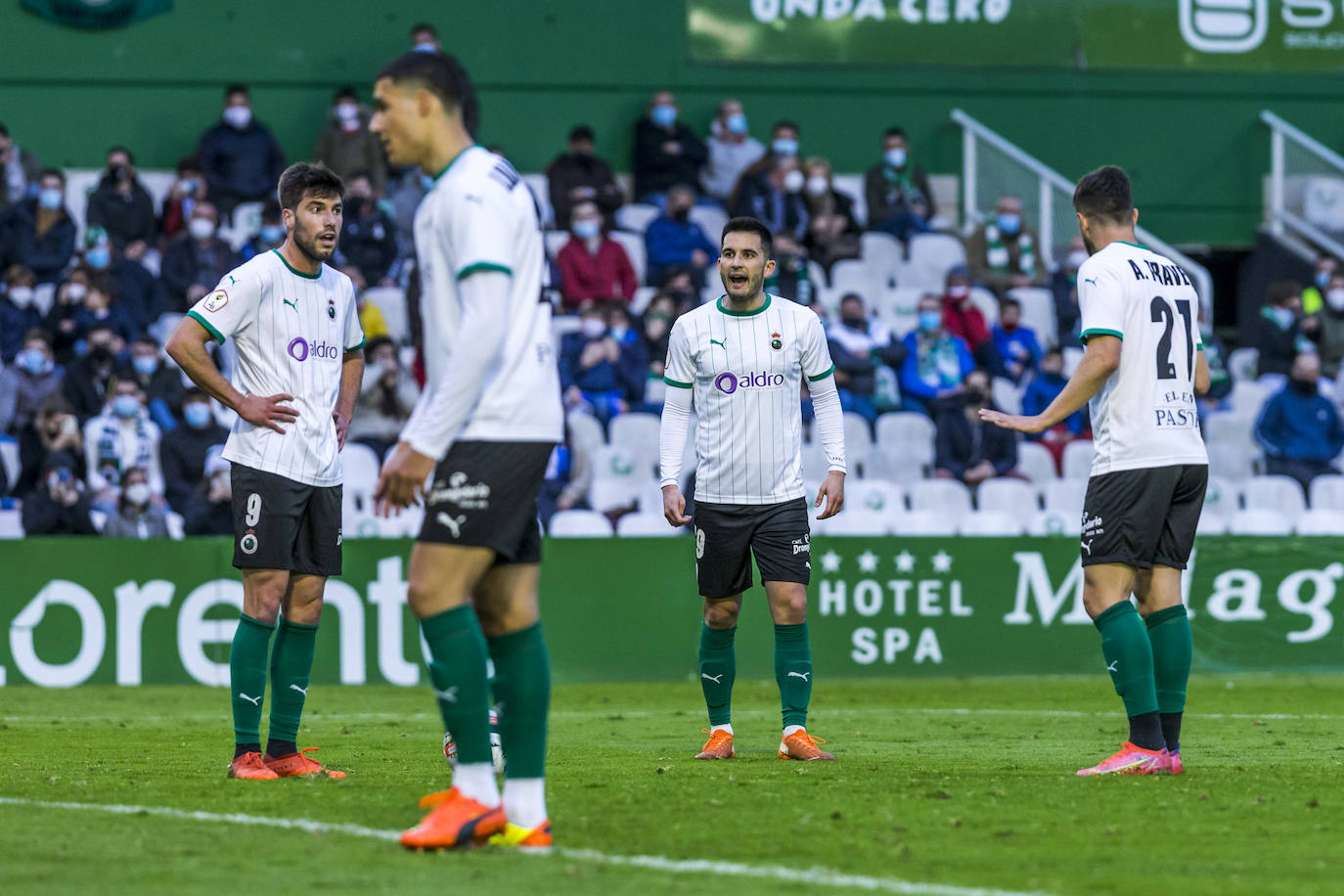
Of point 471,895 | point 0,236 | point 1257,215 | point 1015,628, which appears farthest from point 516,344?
point 1257,215

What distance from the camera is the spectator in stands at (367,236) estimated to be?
1727 centimetres

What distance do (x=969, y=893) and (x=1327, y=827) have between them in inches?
70.6

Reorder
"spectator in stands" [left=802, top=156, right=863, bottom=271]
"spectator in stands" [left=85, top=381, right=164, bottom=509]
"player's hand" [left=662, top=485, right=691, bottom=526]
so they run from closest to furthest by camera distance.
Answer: "player's hand" [left=662, top=485, right=691, bottom=526] → "spectator in stands" [left=85, top=381, right=164, bottom=509] → "spectator in stands" [left=802, top=156, right=863, bottom=271]

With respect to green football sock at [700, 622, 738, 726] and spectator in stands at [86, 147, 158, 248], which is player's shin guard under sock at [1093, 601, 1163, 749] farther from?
spectator in stands at [86, 147, 158, 248]

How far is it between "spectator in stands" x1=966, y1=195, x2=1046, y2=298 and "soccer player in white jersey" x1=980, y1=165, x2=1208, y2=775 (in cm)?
1201

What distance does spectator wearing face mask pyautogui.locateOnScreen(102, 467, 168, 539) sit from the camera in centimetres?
1392

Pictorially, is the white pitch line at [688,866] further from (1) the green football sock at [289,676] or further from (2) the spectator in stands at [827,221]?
(2) the spectator in stands at [827,221]

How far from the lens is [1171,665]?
714cm

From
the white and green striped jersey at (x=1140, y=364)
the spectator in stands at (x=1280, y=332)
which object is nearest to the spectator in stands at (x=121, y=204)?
the spectator in stands at (x=1280, y=332)

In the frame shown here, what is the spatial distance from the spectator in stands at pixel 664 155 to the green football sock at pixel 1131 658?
13019 mm

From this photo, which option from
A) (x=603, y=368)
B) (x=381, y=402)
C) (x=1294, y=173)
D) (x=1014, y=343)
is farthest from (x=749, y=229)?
(x=1294, y=173)

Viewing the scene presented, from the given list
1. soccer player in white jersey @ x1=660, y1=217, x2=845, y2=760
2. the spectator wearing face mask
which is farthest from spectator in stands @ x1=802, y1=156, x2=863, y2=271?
soccer player in white jersey @ x1=660, y1=217, x2=845, y2=760

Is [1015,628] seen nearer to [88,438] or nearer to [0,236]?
[88,438]

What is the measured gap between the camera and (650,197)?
63.9 feet
